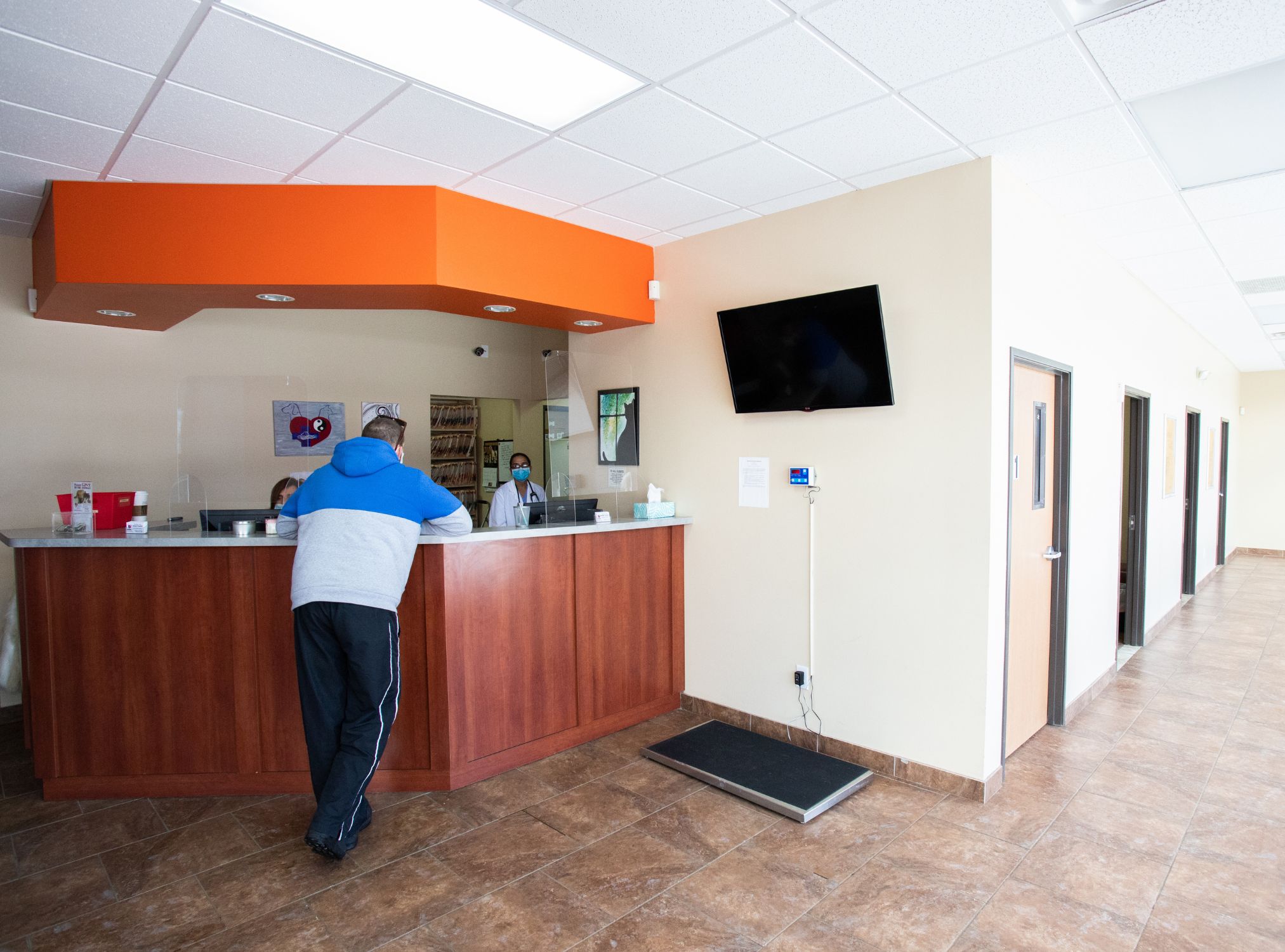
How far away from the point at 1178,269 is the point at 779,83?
158 inches

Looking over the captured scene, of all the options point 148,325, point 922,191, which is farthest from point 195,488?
point 922,191

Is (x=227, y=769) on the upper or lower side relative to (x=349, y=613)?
lower

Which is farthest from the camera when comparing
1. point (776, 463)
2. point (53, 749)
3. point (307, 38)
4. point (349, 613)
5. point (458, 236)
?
point (776, 463)

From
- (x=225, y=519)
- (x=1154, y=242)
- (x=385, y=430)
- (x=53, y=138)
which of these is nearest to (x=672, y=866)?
(x=385, y=430)

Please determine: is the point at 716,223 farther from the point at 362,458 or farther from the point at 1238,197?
the point at 1238,197

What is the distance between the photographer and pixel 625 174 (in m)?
3.42

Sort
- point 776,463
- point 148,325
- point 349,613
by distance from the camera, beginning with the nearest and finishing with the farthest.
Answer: point 349,613
point 776,463
point 148,325

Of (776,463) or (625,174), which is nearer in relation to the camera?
(625,174)

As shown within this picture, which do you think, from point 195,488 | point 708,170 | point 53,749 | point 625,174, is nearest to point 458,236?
point 625,174

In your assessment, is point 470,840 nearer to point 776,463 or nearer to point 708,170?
point 776,463

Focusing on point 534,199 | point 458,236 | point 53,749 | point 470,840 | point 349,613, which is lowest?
point 470,840

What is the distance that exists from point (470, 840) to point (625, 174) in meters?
2.95

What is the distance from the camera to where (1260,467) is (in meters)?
10.7

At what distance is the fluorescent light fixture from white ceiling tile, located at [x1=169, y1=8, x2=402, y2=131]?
87 mm
